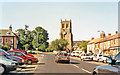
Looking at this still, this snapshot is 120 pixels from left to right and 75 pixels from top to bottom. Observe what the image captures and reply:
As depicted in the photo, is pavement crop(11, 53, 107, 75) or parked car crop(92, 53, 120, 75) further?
pavement crop(11, 53, 107, 75)

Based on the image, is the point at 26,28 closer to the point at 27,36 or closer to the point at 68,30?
the point at 27,36

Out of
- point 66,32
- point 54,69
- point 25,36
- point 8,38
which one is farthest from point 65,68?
point 66,32

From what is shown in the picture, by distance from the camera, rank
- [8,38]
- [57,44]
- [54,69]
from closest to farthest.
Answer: [54,69]
[8,38]
[57,44]

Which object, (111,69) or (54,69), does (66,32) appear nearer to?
(54,69)

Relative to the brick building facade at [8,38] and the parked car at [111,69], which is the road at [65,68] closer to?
the parked car at [111,69]

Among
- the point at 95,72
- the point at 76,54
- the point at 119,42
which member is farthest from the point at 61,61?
the point at 76,54

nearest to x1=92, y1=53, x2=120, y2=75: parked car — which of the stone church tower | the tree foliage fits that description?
the tree foliage

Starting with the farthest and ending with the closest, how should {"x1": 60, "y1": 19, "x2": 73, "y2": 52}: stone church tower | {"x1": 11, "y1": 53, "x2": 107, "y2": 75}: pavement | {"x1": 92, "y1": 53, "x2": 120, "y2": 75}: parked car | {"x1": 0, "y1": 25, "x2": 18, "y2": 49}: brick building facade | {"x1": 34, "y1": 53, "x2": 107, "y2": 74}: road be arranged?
{"x1": 60, "y1": 19, "x2": 73, "y2": 52}: stone church tower
{"x1": 0, "y1": 25, "x2": 18, "y2": 49}: brick building facade
{"x1": 34, "y1": 53, "x2": 107, "y2": 74}: road
{"x1": 11, "y1": 53, "x2": 107, "y2": 75}: pavement
{"x1": 92, "y1": 53, "x2": 120, "y2": 75}: parked car

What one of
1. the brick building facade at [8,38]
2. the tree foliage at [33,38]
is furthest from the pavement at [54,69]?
the tree foliage at [33,38]

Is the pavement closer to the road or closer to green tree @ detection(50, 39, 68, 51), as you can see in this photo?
the road

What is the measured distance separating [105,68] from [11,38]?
74.9 metres

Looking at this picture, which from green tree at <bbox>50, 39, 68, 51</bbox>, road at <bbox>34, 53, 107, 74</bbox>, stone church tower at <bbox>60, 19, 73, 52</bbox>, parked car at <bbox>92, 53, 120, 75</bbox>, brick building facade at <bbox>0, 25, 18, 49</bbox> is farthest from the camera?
stone church tower at <bbox>60, 19, 73, 52</bbox>

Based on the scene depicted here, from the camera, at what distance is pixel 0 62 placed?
539 inches

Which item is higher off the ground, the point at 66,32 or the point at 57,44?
the point at 66,32
